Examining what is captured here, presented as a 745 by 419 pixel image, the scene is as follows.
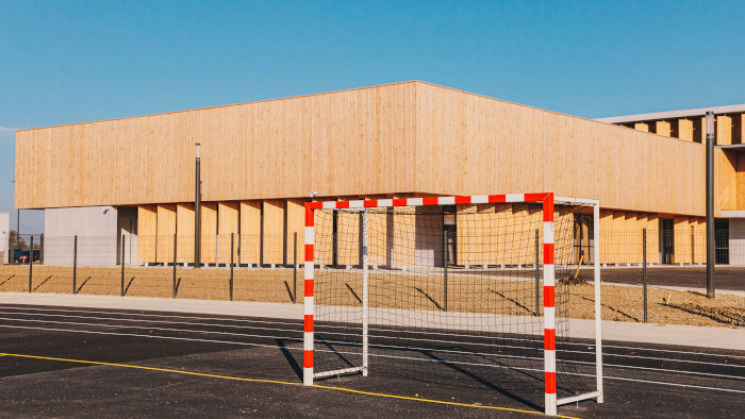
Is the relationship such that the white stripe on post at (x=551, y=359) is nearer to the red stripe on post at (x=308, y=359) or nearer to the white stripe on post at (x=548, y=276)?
the white stripe on post at (x=548, y=276)

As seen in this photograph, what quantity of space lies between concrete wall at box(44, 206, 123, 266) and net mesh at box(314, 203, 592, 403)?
695 inches

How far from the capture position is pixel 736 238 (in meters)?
57.6

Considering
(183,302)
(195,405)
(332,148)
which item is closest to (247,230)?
(332,148)

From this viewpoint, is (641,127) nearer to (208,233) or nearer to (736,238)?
(736,238)

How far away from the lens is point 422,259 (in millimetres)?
39281

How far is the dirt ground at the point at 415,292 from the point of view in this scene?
19.1m

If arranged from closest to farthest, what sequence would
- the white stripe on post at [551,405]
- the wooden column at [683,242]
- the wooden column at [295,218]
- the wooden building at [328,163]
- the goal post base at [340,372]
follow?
1. the white stripe on post at [551,405]
2. the goal post base at [340,372]
3. the wooden building at [328,163]
4. the wooden column at [295,218]
5. the wooden column at [683,242]

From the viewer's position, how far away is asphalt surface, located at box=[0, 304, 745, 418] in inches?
318

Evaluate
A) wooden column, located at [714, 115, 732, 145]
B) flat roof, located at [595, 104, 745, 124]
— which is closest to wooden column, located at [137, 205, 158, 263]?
flat roof, located at [595, 104, 745, 124]

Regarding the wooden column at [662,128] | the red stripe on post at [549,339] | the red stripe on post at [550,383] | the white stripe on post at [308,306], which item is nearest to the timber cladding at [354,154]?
the wooden column at [662,128]

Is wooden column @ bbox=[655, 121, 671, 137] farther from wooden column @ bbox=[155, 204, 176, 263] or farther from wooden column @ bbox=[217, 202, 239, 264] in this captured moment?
wooden column @ bbox=[155, 204, 176, 263]

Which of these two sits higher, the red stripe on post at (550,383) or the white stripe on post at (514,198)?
the white stripe on post at (514,198)

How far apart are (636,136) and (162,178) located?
31750 millimetres

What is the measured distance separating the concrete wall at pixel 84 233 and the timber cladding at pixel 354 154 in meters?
0.86
